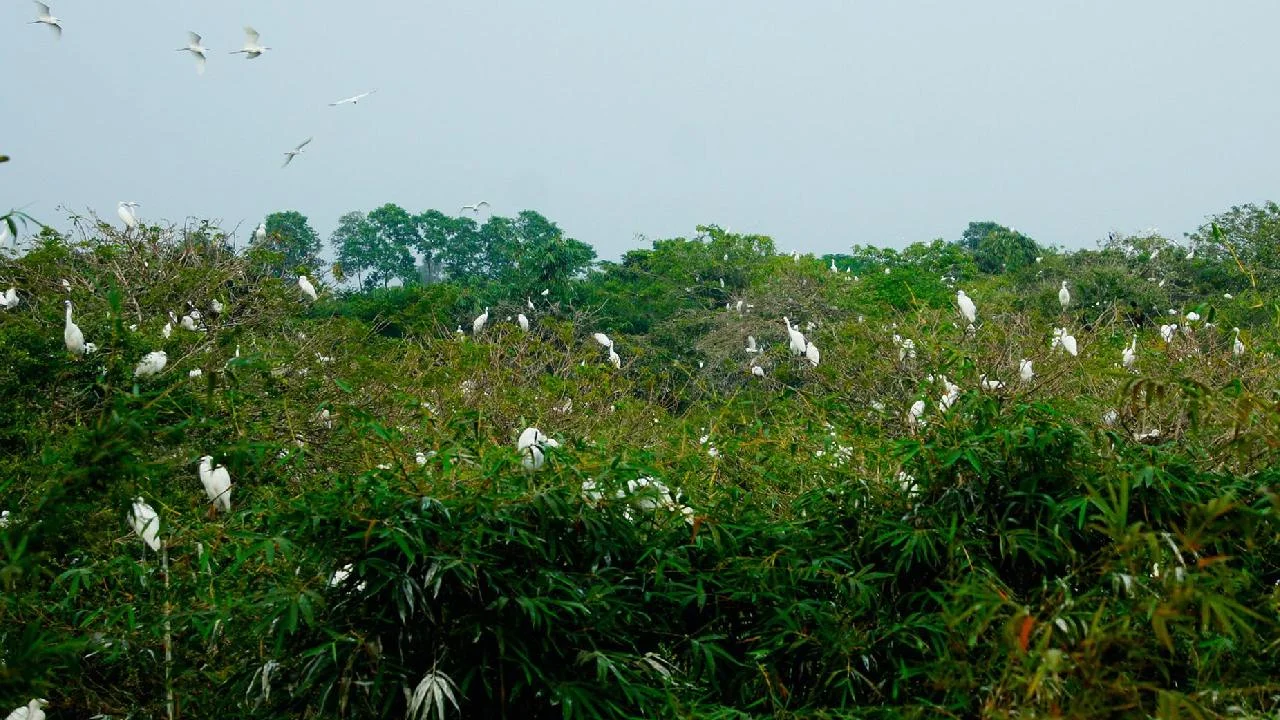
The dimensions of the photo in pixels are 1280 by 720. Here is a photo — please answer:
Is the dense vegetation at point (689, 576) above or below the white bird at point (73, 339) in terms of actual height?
above

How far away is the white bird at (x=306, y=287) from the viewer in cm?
747

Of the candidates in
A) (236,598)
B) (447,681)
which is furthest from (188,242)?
(447,681)

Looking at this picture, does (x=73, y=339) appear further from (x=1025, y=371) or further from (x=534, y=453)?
(x=1025, y=371)

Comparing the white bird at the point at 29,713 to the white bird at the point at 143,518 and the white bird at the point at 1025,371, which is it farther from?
the white bird at the point at 1025,371

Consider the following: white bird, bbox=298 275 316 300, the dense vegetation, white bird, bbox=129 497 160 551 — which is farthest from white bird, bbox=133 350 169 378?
white bird, bbox=298 275 316 300

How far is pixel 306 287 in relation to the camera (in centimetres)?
751

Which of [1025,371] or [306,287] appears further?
[306,287]

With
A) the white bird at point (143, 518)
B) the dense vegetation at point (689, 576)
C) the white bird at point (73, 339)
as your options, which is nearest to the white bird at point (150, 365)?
the white bird at point (73, 339)

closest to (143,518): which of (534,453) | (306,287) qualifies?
(534,453)

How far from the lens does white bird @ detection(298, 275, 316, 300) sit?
7469mm

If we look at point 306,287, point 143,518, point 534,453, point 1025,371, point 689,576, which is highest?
point 534,453

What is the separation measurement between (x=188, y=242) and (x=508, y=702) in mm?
6285

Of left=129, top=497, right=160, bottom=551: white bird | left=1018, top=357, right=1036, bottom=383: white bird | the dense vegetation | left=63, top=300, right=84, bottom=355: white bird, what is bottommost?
left=63, top=300, right=84, bottom=355: white bird

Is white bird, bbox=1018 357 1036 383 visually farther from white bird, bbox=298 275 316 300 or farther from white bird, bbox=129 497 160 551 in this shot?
white bird, bbox=298 275 316 300
